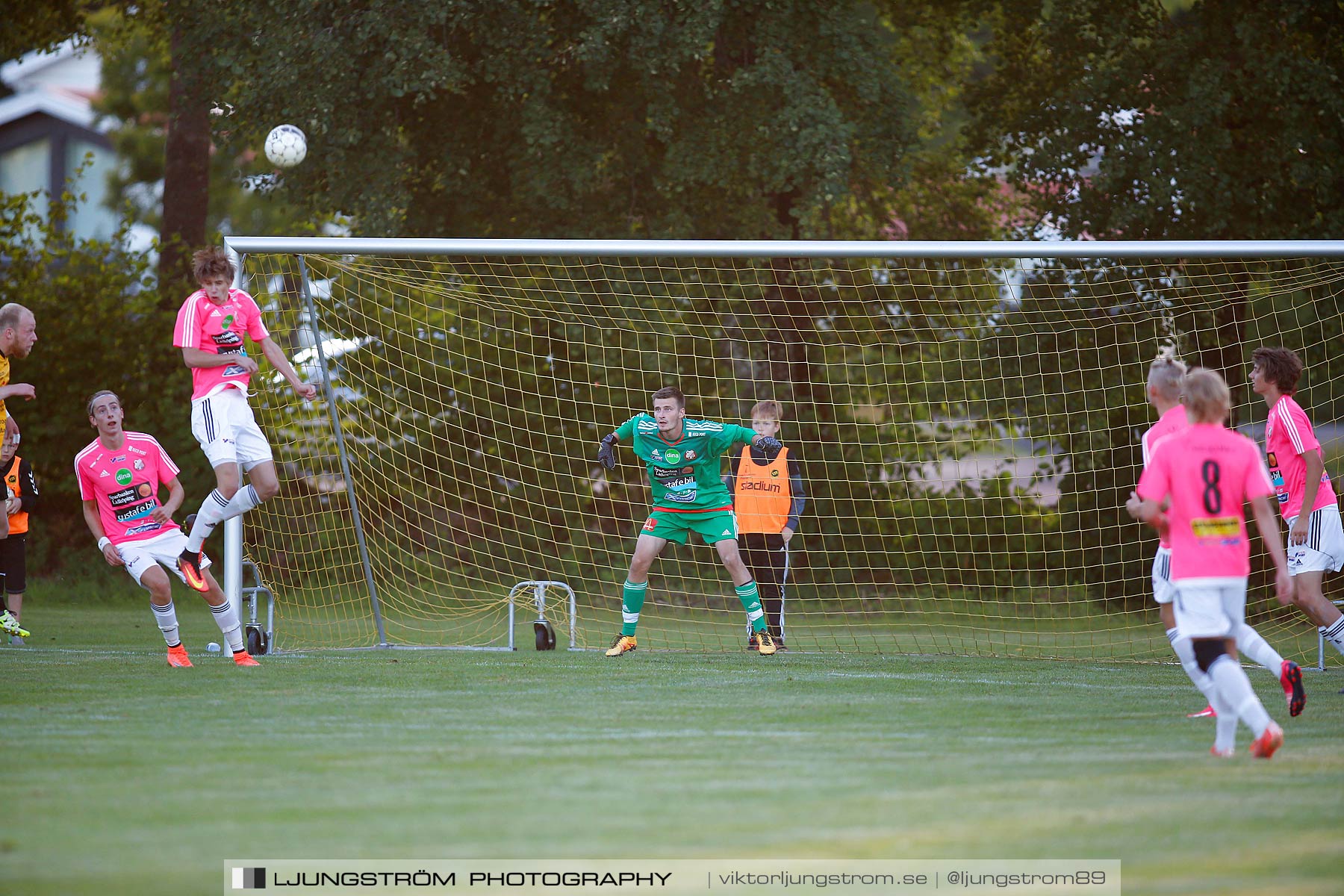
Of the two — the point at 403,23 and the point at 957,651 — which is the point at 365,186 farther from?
the point at 957,651

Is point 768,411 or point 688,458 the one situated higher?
point 768,411

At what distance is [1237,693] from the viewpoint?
4.91 meters

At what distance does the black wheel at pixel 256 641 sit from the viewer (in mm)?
8836

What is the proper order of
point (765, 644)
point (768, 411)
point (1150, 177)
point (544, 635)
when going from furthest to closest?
point (1150, 177) < point (768, 411) < point (544, 635) < point (765, 644)

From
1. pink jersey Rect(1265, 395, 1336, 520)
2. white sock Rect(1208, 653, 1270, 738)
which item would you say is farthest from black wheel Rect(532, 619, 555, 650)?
white sock Rect(1208, 653, 1270, 738)

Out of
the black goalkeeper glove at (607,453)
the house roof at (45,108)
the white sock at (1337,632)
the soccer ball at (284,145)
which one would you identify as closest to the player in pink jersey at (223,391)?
the black goalkeeper glove at (607,453)

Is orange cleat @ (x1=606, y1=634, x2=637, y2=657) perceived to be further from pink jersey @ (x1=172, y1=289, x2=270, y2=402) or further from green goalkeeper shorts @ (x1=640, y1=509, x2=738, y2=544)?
pink jersey @ (x1=172, y1=289, x2=270, y2=402)

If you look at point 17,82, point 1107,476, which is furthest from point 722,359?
point 17,82

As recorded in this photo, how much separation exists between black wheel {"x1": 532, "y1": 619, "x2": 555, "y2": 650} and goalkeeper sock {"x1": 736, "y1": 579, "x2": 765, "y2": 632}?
127cm

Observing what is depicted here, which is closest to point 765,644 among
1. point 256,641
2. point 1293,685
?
point 256,641

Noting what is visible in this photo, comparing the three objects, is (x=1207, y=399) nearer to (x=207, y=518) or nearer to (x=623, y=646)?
(x=623, y=646)

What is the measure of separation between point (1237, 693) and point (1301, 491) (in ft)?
9.90

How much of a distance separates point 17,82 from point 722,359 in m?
33.7

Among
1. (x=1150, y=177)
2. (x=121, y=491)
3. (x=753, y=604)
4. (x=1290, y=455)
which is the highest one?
(x=1150, y=177)
